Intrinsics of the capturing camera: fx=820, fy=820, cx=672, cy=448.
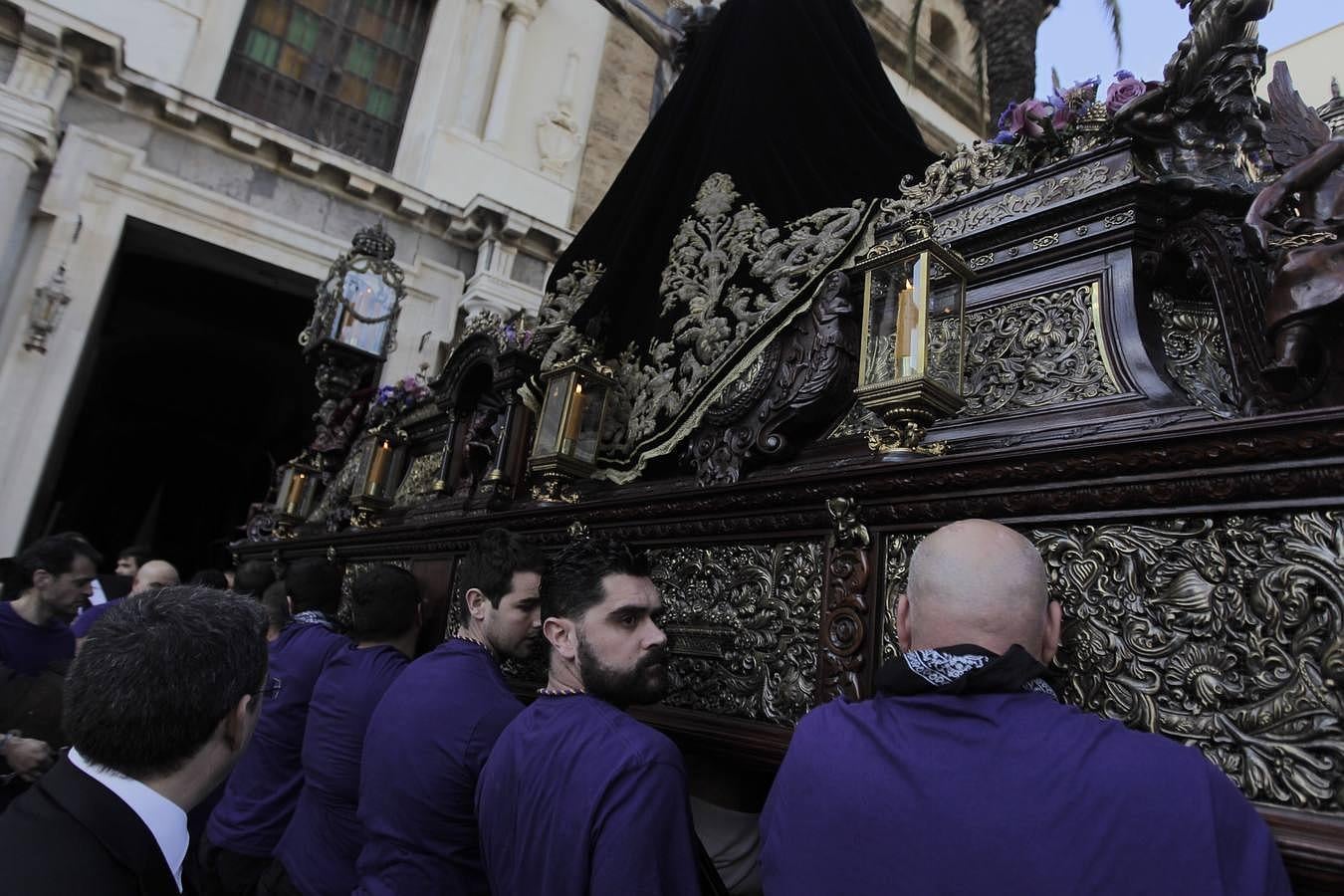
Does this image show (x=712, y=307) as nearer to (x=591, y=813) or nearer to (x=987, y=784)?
(x=591, y=813)

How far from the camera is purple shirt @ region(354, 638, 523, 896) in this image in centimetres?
228

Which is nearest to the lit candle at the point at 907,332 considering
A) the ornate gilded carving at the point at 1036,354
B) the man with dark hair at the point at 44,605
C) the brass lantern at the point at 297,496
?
the ornate gilded carving at the point at 1036,354

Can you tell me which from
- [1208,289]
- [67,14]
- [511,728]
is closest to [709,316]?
[1208,289]

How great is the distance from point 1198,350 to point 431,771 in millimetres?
2457

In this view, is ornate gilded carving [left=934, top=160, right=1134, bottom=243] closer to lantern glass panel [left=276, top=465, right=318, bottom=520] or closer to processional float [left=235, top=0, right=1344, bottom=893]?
processional float [left=235, top=0, right=1344, bottom=893]

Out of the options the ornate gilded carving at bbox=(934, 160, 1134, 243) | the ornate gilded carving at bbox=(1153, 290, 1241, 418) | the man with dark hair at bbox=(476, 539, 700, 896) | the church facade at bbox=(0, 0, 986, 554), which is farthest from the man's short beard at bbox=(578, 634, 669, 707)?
the church facade at bbox=(0, 0, 986, 554)

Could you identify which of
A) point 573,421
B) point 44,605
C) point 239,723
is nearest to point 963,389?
point 573,421

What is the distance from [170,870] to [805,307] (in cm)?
251

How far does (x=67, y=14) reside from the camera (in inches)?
339

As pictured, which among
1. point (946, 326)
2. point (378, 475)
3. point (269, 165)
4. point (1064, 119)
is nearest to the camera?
point (946, 326)

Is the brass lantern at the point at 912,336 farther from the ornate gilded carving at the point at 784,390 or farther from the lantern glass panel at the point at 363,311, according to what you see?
the lantern glass panel at the point at 363,311

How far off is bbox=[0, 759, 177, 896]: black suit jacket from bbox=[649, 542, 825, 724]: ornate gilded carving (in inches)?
63.1

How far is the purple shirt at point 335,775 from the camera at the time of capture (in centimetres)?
295

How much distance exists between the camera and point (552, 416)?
3881 millimetres
